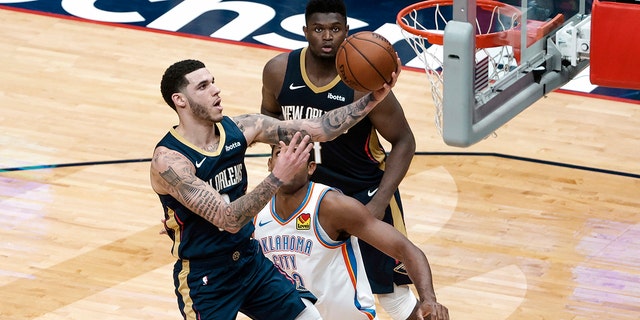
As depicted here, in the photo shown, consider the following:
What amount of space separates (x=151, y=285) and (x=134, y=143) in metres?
2.16

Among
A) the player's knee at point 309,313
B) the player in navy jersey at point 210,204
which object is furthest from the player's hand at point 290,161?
the player's knee at point 309,313

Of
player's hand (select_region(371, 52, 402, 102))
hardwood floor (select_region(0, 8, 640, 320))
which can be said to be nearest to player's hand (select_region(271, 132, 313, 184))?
player's hand (select_region(371, 52, 402, 102))

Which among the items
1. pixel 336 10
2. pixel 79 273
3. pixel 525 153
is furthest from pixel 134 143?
pixel 336 10

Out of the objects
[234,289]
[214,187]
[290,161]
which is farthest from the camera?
[234,289]

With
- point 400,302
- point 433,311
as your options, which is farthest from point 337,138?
point 433,311

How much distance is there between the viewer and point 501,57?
6.29 m

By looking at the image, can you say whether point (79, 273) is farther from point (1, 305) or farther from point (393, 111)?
point (393, 111)

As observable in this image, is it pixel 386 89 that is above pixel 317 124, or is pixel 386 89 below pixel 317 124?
above

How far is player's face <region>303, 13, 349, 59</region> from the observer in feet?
21.0

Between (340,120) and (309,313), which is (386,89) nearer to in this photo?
(340,120)

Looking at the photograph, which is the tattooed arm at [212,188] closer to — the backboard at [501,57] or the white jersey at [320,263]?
the white jersey at [320,263]

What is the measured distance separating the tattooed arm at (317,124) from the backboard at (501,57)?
0.38m

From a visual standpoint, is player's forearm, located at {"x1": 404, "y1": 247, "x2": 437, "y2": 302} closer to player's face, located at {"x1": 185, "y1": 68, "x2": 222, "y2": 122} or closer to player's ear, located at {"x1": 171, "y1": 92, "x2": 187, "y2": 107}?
player's face, located at {"x1": 185, "y1": 68, "x2": 222, "y2": 122}

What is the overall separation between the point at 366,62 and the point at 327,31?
462 millimetres
